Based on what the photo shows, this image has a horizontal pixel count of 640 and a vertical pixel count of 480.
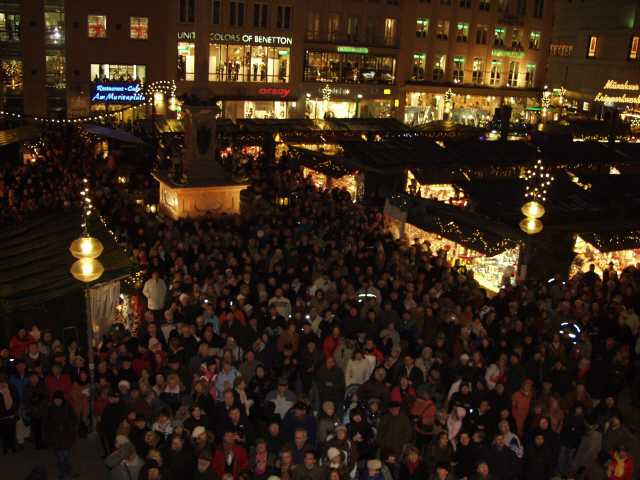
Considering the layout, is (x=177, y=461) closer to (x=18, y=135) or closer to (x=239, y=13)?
(x=18, y=135)

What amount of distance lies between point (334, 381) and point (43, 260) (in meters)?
5.91

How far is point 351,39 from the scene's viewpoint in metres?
47.3

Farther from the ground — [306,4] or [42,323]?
[306,4]

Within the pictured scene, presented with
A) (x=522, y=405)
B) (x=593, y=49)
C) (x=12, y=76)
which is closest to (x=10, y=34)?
(x=12, y=76)

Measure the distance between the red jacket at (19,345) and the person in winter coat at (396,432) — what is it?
5.35 metres

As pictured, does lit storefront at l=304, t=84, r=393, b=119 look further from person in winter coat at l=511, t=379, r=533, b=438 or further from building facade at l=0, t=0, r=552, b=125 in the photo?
person in winter coat at l=511, t=379, r=533, b=438

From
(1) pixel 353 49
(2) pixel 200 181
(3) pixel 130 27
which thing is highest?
(3) pixel 130 27

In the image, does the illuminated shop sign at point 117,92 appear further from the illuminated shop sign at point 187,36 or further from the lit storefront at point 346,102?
the lit storefront at point 346,102

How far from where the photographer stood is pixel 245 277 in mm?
13227

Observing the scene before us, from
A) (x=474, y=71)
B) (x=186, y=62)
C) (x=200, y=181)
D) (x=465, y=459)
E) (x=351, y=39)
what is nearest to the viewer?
(x=465, y=459)

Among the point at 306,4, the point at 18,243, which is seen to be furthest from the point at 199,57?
the point at 18,243

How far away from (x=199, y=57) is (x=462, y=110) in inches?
794

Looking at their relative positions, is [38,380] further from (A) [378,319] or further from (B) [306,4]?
(B) [306,4]

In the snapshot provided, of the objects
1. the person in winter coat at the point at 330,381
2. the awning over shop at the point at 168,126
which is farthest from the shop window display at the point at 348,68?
the person in winter coat at the point at 330,381
